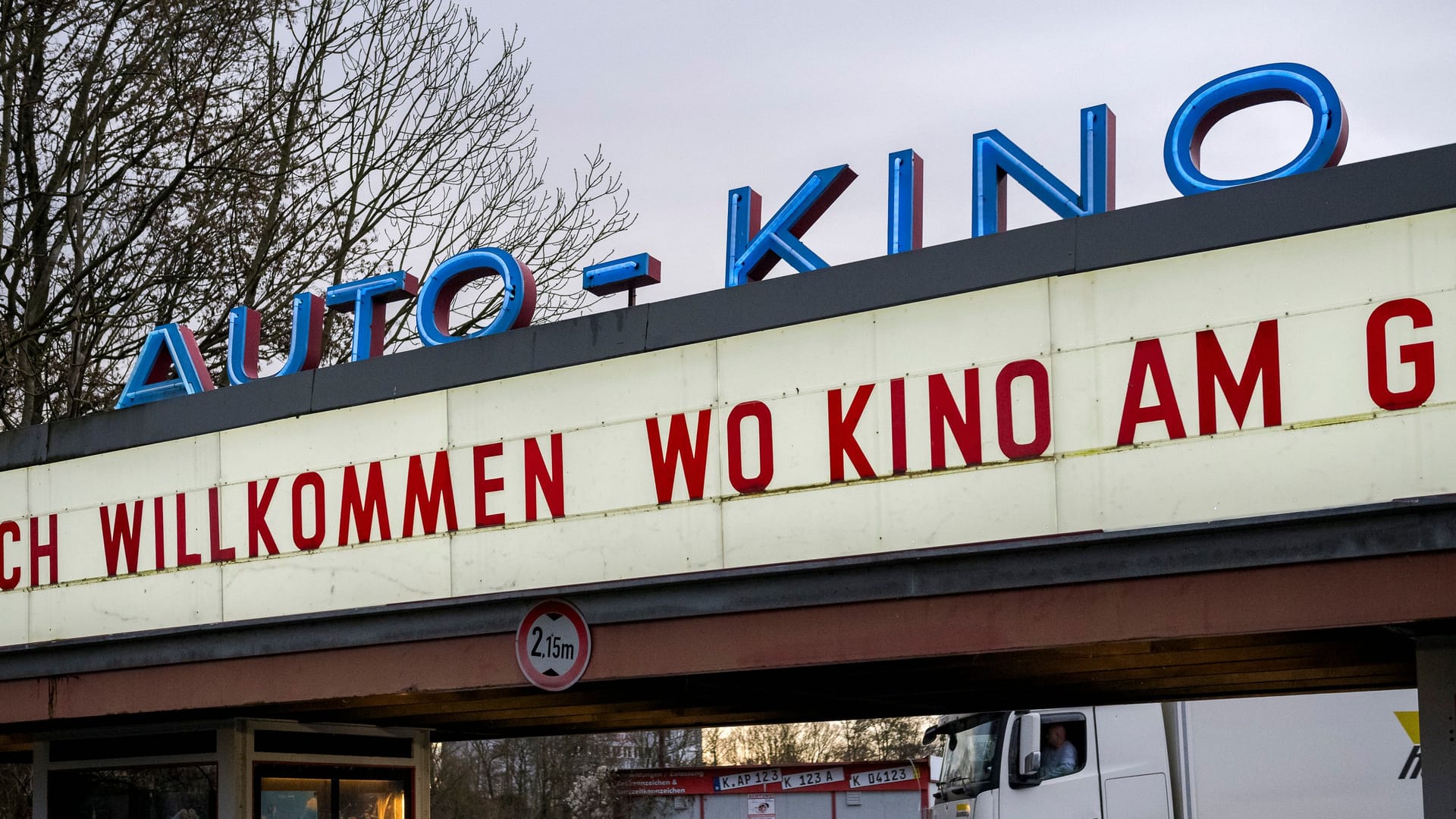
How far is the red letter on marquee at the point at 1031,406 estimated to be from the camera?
27.3ft

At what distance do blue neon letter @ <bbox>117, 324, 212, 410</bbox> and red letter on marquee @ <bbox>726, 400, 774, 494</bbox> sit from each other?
4.84 meters

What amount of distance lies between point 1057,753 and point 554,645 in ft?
26.4

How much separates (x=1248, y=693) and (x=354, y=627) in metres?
7.50

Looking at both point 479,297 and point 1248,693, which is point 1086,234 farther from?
point 479,297

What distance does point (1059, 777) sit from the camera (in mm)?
15945

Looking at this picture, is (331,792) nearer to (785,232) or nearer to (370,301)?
(370,301)

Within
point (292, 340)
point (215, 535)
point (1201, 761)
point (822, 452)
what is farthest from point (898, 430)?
point (1201, 761)

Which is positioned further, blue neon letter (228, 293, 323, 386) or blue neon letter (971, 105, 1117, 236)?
blue neon letter (228, 293, 323, 386)

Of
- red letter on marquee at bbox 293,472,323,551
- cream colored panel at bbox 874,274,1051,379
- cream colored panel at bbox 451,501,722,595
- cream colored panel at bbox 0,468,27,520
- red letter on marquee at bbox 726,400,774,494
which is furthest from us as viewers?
cream colored panel at bbox 0,468,27,520

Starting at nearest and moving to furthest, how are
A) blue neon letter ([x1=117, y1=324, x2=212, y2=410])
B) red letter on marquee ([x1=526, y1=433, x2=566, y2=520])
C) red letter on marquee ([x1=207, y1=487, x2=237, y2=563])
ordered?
1. red letter on marquee ([x1=526, y1=433, x2=566, y2=520])
2. red letter on marquee ([x1=207, y1=487, x2=237, y2=563])
3. blue neon letter ([x1=117, y1=324, x2=212, y2=410])

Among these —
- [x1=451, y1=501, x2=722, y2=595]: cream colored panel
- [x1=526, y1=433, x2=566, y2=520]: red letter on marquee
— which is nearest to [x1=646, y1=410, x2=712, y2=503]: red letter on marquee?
[x1=451, y1=501, x2=722, y2=595]: cream colored panel

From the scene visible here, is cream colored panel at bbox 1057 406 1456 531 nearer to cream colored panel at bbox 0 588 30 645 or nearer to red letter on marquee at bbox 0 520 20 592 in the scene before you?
Result: cream colored panel at bbox 0 588 30 645

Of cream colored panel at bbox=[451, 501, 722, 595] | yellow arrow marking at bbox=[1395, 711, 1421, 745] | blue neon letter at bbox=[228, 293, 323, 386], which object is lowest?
yellow arrow marking at bbox=[1395, 711, 1421, 745]

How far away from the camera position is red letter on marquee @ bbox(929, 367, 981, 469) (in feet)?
28.0
